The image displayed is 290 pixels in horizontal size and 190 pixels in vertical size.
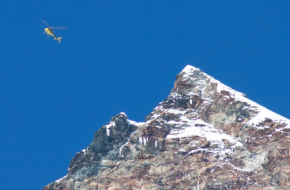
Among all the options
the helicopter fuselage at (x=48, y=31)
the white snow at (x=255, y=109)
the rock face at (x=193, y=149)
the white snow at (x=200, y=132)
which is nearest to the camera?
the rock face at (x=193, y=149)

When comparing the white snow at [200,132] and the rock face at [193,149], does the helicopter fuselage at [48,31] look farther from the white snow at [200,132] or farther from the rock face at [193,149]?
the white snow at [200,132]

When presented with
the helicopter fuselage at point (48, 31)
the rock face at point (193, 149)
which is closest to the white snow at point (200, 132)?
the rock face at point (193, 149)

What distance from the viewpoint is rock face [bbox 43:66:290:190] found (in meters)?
162

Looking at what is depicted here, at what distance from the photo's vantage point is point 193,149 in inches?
6718

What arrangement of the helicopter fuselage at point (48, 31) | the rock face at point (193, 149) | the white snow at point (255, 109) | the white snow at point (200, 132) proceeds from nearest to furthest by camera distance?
the rock face at point (193, 149), the helicopter fuselage at point (48, 31), the white snow at point (255, 109), the white snow at point (200, 132)

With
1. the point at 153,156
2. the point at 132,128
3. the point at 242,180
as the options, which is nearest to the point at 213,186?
the point at 242,180

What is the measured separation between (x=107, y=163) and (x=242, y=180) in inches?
1265

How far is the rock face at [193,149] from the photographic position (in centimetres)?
16250

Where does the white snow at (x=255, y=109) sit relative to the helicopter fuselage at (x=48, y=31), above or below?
below

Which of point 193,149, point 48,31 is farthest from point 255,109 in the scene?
point 48,31

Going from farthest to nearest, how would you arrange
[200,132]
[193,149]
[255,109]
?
[255,109]
[200,132]
[193,149]

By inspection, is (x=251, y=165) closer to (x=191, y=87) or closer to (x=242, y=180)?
(x=242, y=180)

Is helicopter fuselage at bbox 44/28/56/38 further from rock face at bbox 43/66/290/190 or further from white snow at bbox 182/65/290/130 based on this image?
white snow at bbox 182/65/290/130

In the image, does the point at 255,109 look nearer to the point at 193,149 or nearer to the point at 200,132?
the point at 200,132
